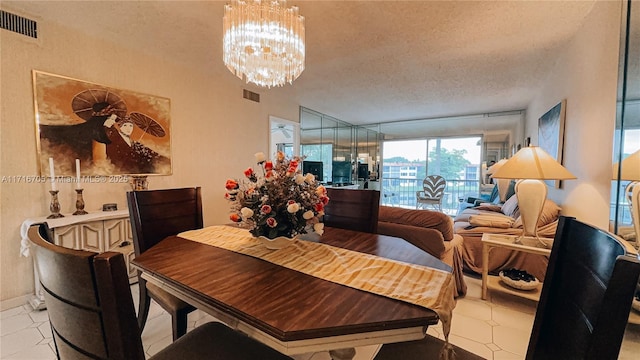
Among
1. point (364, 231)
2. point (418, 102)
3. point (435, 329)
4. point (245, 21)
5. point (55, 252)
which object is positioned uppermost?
point (418, 102)

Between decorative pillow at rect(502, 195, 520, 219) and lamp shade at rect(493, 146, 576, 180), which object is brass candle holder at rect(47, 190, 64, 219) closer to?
lamp shade at rect(493, 146, 576, 180)

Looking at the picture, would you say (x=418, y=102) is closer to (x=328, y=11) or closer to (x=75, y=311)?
(x=328, y=11)

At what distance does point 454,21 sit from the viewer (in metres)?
2.17

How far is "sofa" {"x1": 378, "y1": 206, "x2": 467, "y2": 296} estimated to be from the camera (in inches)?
80.6

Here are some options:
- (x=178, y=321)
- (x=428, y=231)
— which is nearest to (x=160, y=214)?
(x=178, y=321)

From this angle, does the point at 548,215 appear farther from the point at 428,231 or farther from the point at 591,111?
the point at 428,231

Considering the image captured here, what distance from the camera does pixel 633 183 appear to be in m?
1.27

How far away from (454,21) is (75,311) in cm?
283

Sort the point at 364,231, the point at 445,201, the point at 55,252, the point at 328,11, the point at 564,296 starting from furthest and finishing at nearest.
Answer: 1. the point at 445,201
2. the point at 328,11
3. the point at 364,231
4. the point at 564,296
5. the point at 55,252

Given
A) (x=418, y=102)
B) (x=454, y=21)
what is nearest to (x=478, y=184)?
(x=418, y=102)

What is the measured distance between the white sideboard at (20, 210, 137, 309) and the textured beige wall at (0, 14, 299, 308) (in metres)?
0.17

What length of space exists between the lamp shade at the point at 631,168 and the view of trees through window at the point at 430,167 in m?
5.66

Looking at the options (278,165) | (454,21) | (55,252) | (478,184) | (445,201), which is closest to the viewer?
(55,252)

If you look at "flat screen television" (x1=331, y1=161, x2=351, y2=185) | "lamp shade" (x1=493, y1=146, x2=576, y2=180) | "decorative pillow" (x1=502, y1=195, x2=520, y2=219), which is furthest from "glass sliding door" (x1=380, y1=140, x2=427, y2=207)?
"lamp shade" (x1=493, y1=146, x2=576, y2=180)
